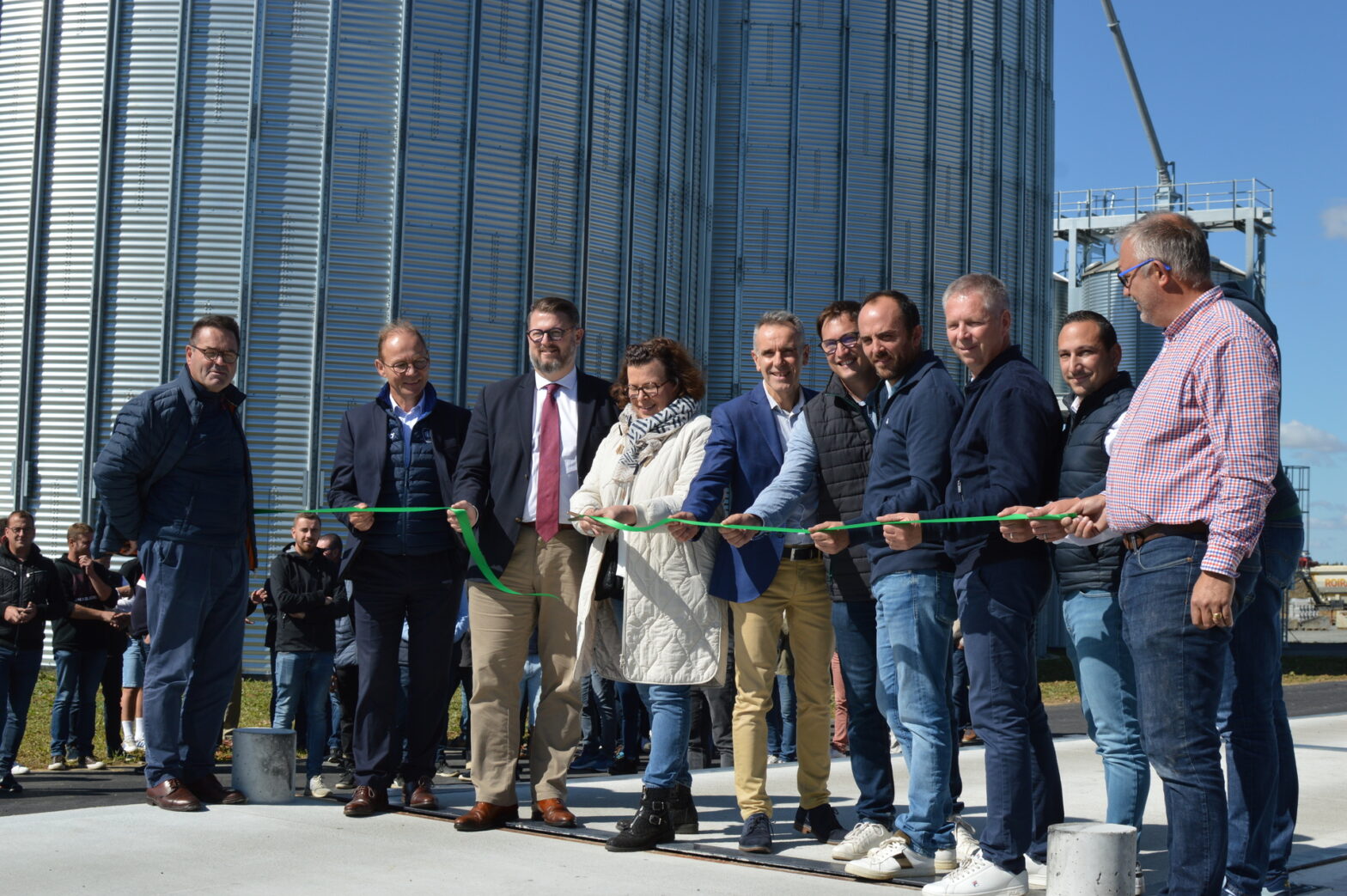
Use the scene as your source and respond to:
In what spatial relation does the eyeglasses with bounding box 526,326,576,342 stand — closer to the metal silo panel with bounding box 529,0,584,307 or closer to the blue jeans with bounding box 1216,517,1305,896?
the blue jeans with bounding box 1216,517,1305,896

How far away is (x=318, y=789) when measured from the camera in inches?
291

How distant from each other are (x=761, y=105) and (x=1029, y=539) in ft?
71.8

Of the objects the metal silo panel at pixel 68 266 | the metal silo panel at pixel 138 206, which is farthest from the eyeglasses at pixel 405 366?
the metal silo panel at pixel 68 266

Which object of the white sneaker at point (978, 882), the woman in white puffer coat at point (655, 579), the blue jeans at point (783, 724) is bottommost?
the blue jeans at point (783, 724)

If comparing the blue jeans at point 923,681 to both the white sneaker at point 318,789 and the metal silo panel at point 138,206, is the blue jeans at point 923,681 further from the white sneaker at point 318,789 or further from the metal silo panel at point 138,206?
the metal silo panel at point 138,206

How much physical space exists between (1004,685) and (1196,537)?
1109 millimetres

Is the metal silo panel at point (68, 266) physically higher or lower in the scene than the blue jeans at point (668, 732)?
higher

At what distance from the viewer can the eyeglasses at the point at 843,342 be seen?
6.04 meters

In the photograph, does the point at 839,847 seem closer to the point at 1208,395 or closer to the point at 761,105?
the point at 1208,395

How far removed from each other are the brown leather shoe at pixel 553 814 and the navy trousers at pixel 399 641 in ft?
2.30

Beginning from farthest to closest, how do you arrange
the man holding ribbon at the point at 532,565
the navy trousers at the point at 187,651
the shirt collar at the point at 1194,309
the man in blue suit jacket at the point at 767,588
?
the navy trousers at the point at 187,651, the man holding ribbon at the point at 532,565, the man in blue suit jacket at the point at 767,588, the shirt collar at the point at 1194,309

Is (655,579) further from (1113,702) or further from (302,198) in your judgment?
(302,198)

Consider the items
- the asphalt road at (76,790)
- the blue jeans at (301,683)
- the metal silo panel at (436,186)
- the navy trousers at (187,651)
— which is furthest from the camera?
the metal silo panel at (436,186)

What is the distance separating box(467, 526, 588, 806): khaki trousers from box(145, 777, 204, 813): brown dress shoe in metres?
1.40
